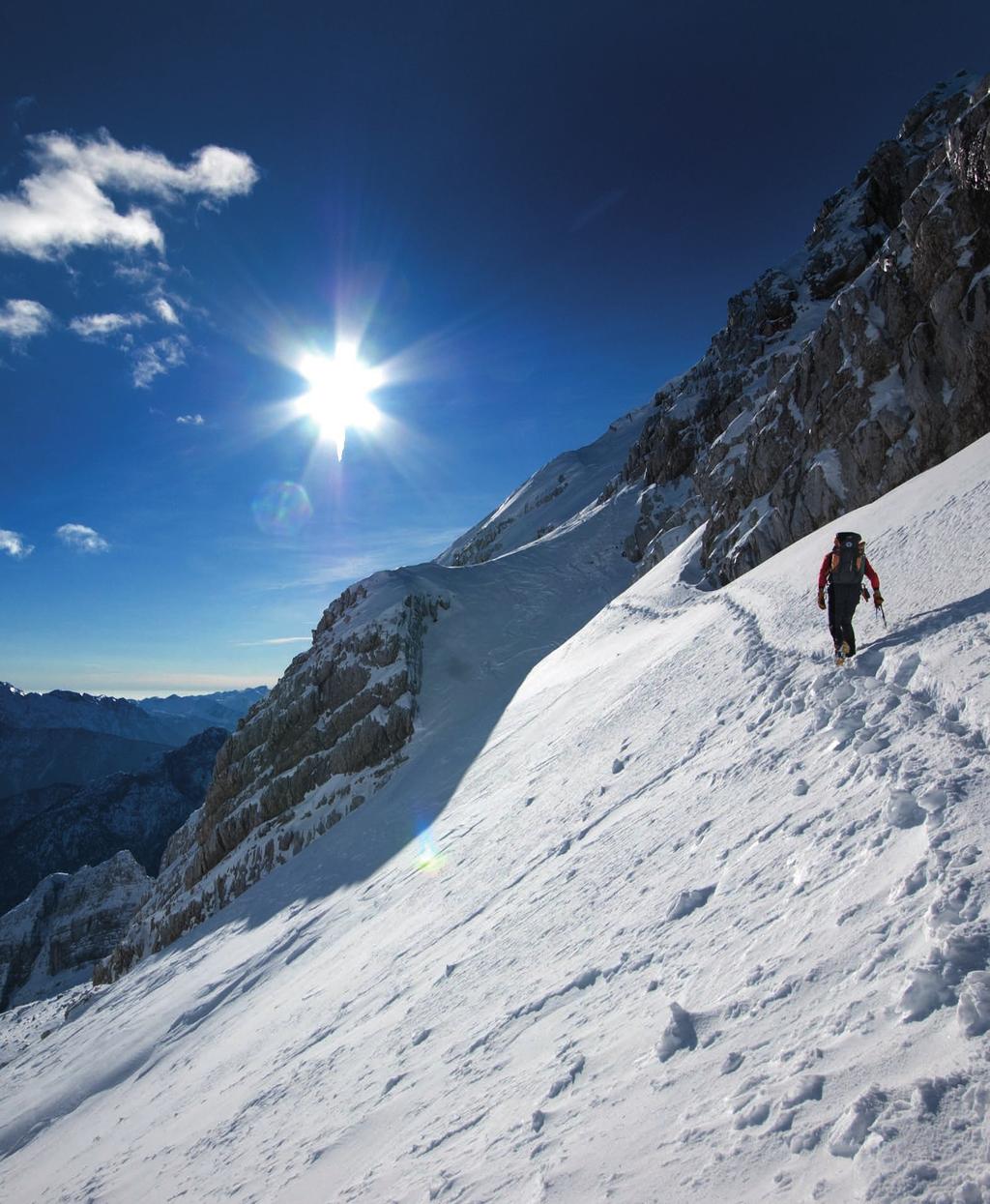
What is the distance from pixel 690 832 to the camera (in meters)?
6.92

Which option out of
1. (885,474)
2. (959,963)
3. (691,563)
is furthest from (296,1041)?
(691,563)

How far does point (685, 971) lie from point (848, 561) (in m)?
6.83

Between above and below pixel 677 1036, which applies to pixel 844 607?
above

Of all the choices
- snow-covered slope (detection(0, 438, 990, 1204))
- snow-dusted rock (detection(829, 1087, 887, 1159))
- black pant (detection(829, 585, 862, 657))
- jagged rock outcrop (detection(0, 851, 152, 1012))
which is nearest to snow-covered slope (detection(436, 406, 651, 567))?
snow-covered slope (detection(0, 438, 990, 1204))

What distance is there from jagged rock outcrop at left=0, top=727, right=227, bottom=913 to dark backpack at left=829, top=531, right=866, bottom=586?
588 feet

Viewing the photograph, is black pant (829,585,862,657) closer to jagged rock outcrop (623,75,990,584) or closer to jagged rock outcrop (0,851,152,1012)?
jagged rock outcrop (623,75,990,584)

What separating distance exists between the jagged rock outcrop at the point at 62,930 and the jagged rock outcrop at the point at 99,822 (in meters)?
63.7

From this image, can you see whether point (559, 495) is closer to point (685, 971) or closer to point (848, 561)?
point (848, 561)

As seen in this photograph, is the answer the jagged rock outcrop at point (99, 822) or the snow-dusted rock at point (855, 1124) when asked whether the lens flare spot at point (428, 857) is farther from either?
the jagged rock outcrop at point (99, 822)

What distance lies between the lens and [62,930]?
92.2 meters

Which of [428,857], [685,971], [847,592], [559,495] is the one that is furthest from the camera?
[559,495]

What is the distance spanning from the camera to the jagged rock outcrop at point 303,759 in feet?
117

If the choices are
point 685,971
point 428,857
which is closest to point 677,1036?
point 685,971

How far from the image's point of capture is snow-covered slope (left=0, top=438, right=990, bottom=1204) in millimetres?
3232
